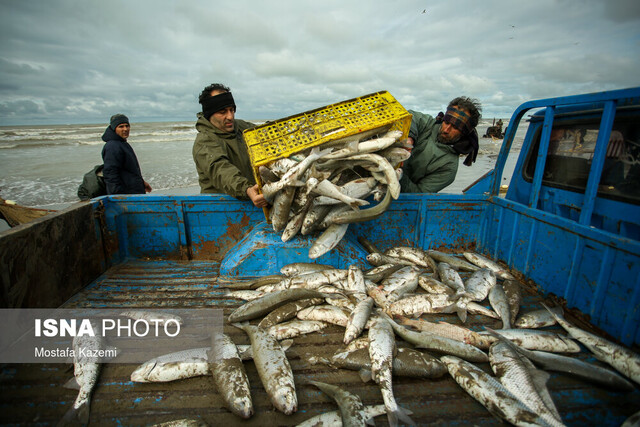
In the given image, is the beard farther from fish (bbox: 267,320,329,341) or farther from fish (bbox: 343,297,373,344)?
fish (bbox: 267,320,329,341)

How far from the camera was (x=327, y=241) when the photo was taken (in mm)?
3117

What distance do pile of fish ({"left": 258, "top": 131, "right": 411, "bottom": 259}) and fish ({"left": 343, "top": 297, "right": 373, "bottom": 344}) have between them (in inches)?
26.5

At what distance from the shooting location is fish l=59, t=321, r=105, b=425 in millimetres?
1843

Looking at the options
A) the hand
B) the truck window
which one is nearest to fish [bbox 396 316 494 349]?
the truck window

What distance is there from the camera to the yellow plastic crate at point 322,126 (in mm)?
2916

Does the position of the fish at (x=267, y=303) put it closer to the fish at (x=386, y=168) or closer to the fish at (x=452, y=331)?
the fish at (x=452, y=331)

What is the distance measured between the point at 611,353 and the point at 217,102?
4573mm

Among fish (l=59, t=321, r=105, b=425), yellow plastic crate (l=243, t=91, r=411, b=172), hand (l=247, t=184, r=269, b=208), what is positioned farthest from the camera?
hand (l=247, t=184, r=269, b=208)

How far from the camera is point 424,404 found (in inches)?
76.9

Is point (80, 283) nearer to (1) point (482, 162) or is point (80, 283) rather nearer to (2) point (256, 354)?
(2) point (256, 354)

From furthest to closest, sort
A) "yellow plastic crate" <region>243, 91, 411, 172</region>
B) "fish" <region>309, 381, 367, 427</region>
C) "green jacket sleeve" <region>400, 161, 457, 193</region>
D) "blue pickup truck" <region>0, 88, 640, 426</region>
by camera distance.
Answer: "green jacket sleeve" <region>400, 161, 457, 193</region> → "yellow plastic crate" <region>243, 91, 411, 172</region> → "blue pickup truck" <region>0, 88, 640, 426</region> → "fish" <region>309, 381, 367, 427</region>

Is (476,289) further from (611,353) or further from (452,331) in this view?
(611,353)

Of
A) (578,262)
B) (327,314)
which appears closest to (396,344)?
(327,314)

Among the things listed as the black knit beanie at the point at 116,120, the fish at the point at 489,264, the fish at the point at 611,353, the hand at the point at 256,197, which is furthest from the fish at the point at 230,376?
the black knit beanie at the point at 116,120
